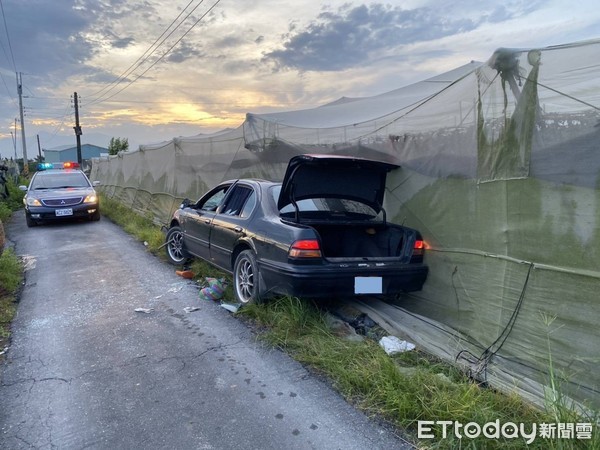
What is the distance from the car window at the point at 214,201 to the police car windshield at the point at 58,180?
7517 mm

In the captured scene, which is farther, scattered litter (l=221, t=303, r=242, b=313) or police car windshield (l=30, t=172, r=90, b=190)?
police car windshield (l=30, t=172, r=90, b=190)

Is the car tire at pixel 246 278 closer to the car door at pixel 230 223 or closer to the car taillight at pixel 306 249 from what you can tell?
the car door at pixel 230 223

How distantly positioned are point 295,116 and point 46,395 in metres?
6.70

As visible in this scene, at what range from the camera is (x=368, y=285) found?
403 centimetres

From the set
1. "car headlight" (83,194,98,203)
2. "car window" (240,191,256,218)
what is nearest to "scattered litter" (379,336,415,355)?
"car window" (240,191,256,218)

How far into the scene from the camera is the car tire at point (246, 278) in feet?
14.6

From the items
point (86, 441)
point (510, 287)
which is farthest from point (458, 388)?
point (86, 441)

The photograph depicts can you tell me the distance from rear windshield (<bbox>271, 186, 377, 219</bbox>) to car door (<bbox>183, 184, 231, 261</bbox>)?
1.35 m

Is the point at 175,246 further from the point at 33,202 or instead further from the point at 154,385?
the point at 33,202

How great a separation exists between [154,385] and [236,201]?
8.75 ft

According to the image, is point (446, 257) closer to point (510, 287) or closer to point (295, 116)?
point (510, 287)

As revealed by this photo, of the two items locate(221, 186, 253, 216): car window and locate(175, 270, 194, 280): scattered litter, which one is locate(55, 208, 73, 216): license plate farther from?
locate(221, 186, 253, 216): car window

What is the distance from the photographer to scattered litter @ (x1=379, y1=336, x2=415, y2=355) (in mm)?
3600

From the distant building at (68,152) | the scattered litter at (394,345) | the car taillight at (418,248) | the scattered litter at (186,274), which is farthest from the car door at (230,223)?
the distant building at (68,152)
